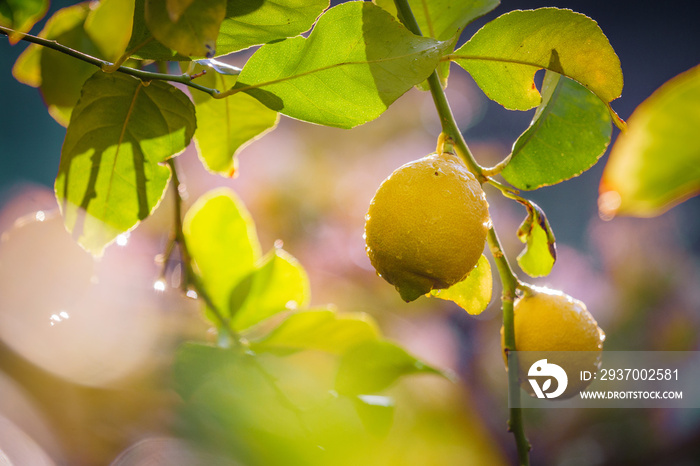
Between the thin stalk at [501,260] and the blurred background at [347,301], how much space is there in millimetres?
349

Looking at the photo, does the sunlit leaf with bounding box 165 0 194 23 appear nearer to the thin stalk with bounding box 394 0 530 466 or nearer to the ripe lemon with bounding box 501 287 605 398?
the thin stalk with bounding box 394 0 530 466

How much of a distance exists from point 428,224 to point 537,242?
16cm

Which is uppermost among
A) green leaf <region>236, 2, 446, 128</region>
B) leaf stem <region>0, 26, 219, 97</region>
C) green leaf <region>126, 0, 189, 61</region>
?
green leaf <region>236, 2, 446, 128</region>

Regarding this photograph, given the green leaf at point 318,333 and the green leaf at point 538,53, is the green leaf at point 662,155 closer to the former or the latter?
the green leaf at point 538,53

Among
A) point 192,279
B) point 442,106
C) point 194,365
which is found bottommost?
point 194,365

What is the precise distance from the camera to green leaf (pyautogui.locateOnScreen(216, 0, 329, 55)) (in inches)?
11.8

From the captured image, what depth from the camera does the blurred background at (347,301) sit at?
0.55 metres

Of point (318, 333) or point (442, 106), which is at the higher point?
point (442, 106)

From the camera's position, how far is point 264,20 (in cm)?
31

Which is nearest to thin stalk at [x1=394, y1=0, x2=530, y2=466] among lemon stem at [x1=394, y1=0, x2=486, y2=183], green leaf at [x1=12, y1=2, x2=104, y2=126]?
lemon stem at [x1=394, y1=0, x2=486, y2=183]

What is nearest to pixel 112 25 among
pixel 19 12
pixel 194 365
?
pixel 19 12

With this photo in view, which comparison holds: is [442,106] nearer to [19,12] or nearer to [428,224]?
[428,224]

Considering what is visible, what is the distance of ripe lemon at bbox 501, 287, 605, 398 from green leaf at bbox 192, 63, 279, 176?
0.31 meters

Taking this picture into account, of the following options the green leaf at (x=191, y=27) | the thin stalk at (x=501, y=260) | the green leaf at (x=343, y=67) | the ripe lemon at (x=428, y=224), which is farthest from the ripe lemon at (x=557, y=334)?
the green leaf at (x=191, y=27)
